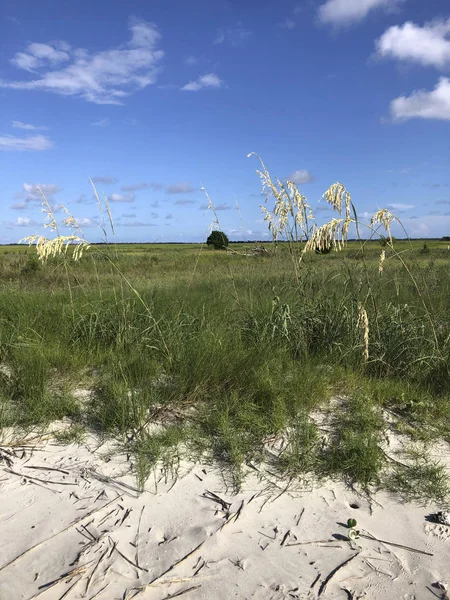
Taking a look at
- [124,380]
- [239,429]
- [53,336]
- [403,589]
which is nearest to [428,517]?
[403,589]

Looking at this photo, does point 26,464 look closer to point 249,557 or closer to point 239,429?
point 239,429

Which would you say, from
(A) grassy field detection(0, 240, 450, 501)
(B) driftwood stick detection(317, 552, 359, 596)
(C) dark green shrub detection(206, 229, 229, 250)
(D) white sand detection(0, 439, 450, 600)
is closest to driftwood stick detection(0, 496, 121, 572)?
(D) white sand detection(0, 439, 450, 600)

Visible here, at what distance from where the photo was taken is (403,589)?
205 cm

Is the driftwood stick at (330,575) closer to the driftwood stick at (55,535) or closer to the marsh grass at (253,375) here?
the marsh grass at (253,375)

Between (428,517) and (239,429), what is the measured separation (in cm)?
127

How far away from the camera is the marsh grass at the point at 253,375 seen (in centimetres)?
307

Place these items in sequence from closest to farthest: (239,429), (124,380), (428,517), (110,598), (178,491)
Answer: (110,598)
(428,517)
(178,491)
(239,429)
(124,380)

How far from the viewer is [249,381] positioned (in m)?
3.78

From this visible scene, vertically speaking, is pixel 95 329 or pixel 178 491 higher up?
pixel 95 329

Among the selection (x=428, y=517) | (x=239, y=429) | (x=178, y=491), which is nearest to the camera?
(x=428, y=517)

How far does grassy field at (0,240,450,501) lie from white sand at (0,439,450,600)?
0.24 m

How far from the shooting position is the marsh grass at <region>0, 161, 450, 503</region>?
10.1ft

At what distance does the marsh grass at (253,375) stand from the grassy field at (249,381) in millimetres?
12

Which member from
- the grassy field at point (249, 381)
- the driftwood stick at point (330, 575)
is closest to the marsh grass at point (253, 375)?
the grassy field at point (249, 381)
